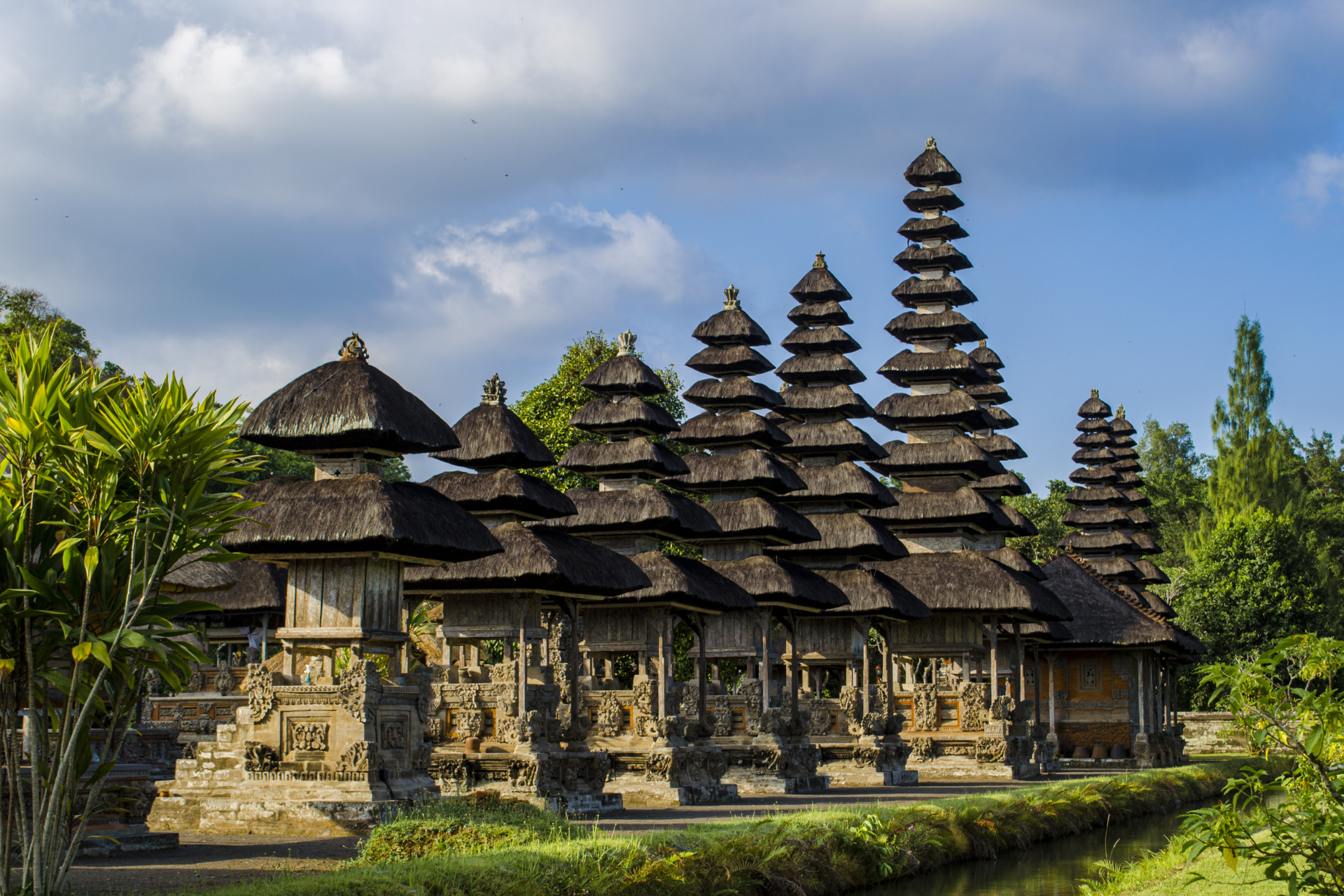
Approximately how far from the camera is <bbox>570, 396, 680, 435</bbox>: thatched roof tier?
98.9ft

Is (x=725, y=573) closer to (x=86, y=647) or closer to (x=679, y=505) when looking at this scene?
(x=679, y=505)

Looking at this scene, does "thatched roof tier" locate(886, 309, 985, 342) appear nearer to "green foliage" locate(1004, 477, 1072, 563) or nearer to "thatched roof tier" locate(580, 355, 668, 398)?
"thatched roof tier" locate(580, 355, 668, 398)

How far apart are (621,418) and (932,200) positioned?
19.4 meters

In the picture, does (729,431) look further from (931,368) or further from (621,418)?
(931,368)

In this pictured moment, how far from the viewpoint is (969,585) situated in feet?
119

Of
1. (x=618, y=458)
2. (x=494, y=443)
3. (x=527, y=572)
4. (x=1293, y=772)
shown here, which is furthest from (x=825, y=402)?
(x=1293, y=772)

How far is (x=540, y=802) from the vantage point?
69.7 ft

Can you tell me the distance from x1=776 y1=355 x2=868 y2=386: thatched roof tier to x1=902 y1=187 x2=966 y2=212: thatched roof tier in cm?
845

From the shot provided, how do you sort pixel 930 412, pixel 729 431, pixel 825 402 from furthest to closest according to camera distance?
pixel 930 412 → pixel 825 402 → pixel 729 431

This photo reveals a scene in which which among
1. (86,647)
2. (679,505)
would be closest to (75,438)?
(86,647)

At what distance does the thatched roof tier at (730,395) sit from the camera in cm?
3484

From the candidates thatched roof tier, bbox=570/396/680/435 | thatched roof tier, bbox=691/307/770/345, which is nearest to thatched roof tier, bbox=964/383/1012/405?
thatched roof tier, bbox=691/307/770/345

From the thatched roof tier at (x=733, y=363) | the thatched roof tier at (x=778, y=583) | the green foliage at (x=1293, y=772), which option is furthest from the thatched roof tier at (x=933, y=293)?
the green foliage at (x=1293, y=772)

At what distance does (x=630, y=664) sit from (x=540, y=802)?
26.1m
